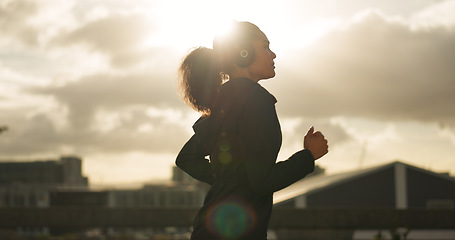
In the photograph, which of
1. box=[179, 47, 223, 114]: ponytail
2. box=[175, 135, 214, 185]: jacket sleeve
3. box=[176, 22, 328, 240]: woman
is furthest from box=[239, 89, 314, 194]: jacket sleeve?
box=[175, 135, 214, 185]: jacket sleeve

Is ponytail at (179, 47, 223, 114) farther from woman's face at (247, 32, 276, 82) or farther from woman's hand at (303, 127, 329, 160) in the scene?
woman's hand at (303, 127, 329, 160)

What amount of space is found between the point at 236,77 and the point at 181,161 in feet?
2.12

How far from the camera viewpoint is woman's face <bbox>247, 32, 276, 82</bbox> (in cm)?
243

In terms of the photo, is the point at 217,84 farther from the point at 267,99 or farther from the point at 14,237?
the point at 14,237

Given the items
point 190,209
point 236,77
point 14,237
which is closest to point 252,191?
point 236,77

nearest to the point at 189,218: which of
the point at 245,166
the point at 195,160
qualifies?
the point at 195,160

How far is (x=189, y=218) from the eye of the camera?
19.4 feet

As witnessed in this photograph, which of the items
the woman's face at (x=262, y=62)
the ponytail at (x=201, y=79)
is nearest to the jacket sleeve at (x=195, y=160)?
the ponytail at (x=201, y=79)

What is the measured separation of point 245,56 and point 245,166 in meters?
Result: 0.49

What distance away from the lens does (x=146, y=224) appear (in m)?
5.94

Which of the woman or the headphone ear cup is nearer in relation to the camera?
the woman

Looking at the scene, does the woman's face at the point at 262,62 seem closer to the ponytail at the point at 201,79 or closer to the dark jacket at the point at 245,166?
the dark jacket at the point at 245,166

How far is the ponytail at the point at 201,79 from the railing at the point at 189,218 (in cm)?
322

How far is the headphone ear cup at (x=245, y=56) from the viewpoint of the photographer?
2.41 m
